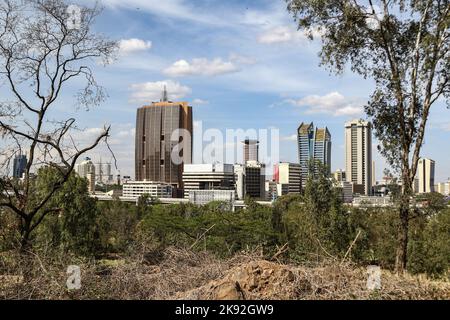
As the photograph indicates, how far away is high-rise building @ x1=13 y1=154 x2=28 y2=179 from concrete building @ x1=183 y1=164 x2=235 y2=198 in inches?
4182

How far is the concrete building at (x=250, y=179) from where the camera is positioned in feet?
409

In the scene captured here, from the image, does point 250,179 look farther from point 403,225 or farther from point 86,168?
point 403,225

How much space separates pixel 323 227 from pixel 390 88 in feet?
31.3

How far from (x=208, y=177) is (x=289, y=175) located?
123ft

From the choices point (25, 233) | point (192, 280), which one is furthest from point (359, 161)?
point (192, 280)

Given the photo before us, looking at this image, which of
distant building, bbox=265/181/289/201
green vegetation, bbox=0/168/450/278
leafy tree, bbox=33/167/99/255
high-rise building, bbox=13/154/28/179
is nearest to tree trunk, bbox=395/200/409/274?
green vegetation, bbox=0/168/450/278

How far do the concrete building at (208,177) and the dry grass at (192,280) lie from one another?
109 metres

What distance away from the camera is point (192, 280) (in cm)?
682

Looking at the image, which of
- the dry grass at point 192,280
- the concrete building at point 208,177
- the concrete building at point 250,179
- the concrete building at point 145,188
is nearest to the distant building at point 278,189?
the concrete building at point 250,179

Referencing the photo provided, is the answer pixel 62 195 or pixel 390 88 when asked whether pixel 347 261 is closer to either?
pixel 390 88

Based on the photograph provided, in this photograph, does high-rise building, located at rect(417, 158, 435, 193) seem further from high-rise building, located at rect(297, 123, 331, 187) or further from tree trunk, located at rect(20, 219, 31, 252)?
tree trunk, located at rect(20, 219, 31, 252)

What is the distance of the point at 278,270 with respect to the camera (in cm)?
623

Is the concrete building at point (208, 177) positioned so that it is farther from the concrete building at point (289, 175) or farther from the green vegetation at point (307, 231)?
the green vegetation at point (307, 231)

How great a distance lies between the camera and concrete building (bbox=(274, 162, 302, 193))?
144m
